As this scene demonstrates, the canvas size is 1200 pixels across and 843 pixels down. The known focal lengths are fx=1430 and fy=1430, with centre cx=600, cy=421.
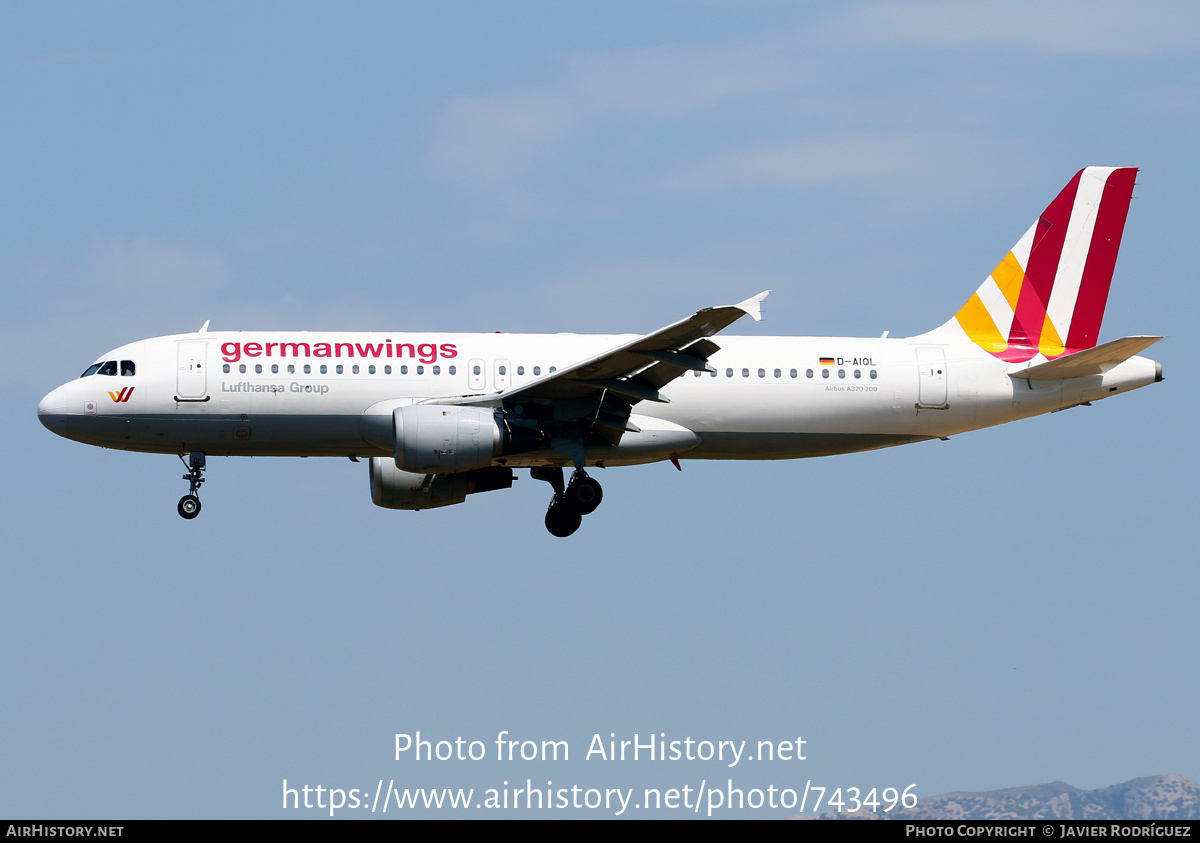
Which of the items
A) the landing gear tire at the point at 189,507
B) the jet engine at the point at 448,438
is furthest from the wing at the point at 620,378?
the landing gear tire at the point at 189,507

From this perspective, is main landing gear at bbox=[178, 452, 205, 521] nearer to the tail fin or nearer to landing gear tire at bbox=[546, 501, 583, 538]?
landing gear tire at bbox=[546, 501, 583, 538]

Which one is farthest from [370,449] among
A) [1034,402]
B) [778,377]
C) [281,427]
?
[1034,402]

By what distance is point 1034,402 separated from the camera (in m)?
32.6

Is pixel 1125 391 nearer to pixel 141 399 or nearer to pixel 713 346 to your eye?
pixel 713 346

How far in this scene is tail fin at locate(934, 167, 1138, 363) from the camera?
112 ft

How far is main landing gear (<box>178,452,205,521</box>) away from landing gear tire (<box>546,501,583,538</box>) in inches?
297

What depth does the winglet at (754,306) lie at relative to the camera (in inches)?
1018

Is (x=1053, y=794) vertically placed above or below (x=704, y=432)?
above

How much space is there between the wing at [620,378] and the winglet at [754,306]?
0.68m

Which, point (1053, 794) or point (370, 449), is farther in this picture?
point (1053, 794)

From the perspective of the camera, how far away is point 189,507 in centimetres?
3069

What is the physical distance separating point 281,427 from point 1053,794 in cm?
16708

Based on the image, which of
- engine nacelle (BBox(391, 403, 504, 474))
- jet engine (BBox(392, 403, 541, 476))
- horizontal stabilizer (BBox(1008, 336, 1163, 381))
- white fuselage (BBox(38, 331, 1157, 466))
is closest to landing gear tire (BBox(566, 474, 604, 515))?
white fuselage (BBox(38, 331, 1157, 466))
